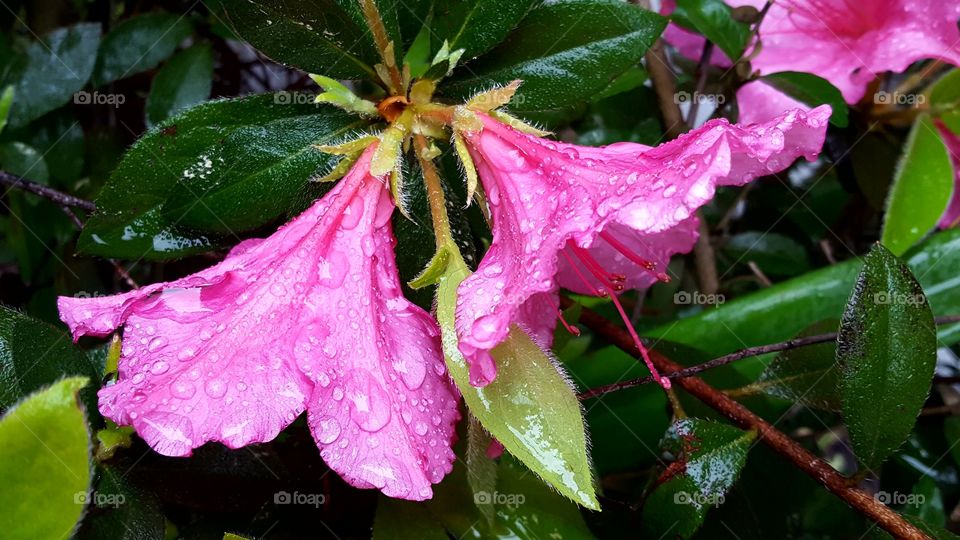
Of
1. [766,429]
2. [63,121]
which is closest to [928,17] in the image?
[766,429]

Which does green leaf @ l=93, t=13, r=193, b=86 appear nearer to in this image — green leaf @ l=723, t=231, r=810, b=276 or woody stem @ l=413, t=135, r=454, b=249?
woody stem @ l=413, t=135, r=454, b=249

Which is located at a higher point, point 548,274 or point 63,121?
point 63,121

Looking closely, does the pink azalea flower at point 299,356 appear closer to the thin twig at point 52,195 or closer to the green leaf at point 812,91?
the thin twig at point 52,195

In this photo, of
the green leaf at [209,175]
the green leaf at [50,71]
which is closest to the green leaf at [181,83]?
the green leaf at [50,71]

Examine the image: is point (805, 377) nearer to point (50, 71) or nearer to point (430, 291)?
point (430, 291)

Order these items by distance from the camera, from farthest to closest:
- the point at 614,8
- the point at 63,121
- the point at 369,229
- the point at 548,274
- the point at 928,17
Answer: the point at 63,121
the point at 928,17
the point at 614,8
the point at 369,229
the point at 548,274

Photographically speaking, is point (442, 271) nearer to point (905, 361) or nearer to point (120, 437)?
point (120, 437)
